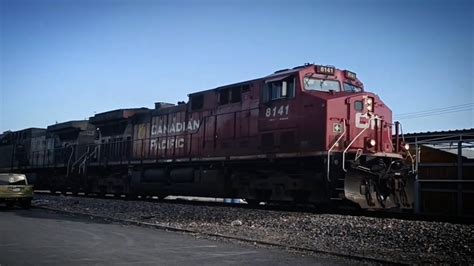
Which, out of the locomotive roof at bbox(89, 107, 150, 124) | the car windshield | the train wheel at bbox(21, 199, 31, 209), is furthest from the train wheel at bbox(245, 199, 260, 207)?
the car windshield

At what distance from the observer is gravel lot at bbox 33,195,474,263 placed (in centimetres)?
814

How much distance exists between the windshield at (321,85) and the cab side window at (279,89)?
44cm

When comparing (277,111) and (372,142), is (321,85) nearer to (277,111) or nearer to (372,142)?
(277,111)

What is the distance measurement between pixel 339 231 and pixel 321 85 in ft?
20.2

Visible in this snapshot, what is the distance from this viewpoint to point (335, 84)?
15430mm

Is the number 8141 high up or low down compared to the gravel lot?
up

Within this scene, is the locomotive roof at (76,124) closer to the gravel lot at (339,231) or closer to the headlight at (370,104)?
the gravel lot at (339,231)

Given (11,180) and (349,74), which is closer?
(349,74)

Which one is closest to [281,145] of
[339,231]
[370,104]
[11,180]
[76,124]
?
[370,104]

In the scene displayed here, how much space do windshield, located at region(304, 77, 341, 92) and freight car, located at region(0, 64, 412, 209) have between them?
0.11 feet

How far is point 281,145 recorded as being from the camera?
49.6 ft

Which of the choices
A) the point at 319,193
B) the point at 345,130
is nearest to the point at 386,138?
the point at 345,130

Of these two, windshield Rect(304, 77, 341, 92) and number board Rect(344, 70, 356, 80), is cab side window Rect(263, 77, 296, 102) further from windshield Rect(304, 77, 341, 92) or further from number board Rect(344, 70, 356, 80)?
number board Rect(344, 70, 356, 80)

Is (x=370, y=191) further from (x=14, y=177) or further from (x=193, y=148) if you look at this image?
(x=14, y=177)
